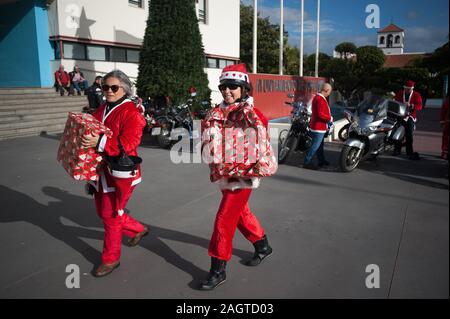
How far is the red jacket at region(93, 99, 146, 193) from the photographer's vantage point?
285 centimetres

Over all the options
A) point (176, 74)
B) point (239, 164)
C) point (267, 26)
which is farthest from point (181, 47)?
point (267, 26)

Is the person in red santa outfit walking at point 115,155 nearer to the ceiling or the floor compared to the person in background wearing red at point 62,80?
nearer to the floor

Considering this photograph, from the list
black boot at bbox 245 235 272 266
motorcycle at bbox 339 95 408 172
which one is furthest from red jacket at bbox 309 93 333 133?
black boot at bbox 245 235 272 266

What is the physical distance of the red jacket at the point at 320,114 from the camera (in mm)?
6660

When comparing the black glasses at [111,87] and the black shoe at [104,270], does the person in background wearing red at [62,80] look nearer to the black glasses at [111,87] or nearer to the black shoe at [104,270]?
the black glasses at [111,87]

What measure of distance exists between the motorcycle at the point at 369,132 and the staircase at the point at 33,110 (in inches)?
361

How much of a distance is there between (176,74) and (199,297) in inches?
333

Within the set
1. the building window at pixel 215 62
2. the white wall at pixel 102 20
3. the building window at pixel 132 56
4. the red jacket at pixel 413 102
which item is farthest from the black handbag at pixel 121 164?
the building window at pixel 215 62

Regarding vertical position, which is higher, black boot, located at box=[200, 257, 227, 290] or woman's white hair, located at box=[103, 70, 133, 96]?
woman's white hair, located at box=[103, 70, 133, 96]

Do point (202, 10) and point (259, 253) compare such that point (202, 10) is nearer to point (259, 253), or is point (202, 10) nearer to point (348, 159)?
point (348, 159)

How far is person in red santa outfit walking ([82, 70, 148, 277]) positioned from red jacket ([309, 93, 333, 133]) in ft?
14.4

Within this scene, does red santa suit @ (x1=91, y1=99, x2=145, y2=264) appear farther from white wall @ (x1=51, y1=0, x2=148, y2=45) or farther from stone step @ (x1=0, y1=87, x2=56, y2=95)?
white wall @ (x1=51, y1=0, x2=148, y2=45)

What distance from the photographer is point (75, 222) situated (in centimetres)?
425

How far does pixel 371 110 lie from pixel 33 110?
1020cm
